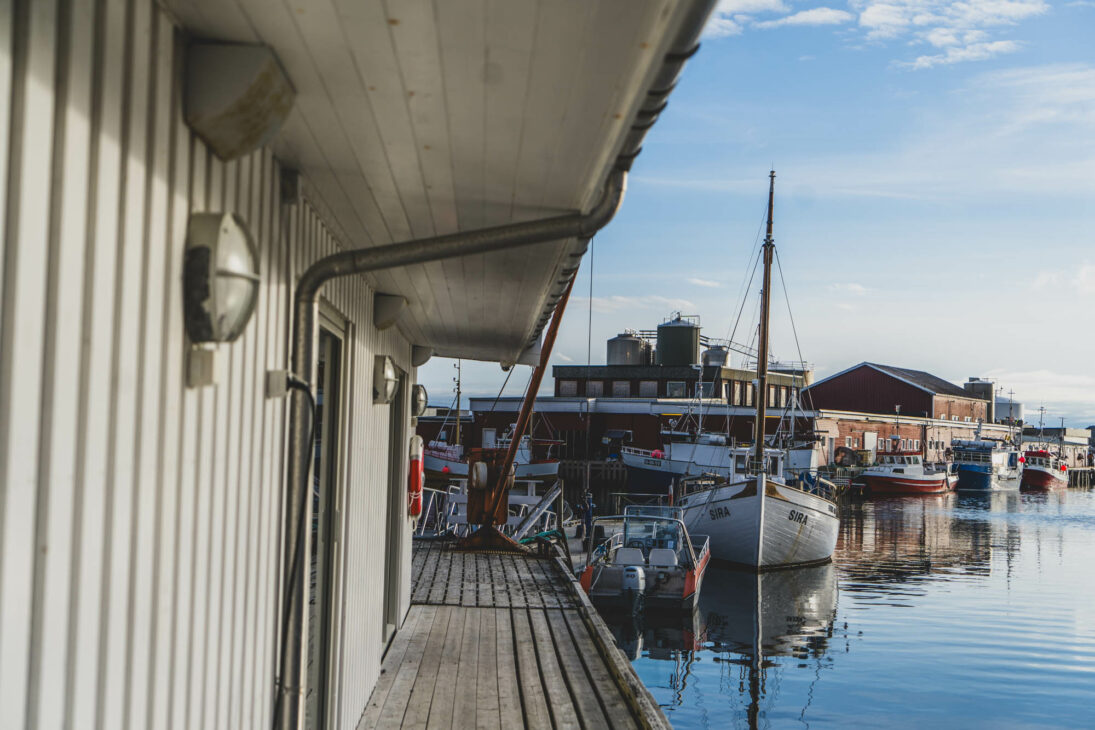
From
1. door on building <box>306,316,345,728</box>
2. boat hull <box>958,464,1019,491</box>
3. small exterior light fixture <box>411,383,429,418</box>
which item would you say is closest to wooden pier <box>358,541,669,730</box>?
door on building <box>306,316,345,728</box>

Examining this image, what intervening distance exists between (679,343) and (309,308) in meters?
57.1

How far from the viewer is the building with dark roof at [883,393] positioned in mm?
64875

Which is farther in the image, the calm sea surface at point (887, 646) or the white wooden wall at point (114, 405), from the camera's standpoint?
the calm sea surface at point (887, 646)

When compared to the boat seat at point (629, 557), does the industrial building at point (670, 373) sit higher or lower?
higher

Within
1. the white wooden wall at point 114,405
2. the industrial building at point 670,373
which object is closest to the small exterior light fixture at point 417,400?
the white wooden wall at point 114,405

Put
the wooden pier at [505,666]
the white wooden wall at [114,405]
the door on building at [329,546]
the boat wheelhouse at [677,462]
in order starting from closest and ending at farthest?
the white wooden wall at [114,405] → the door on building at [329,546] → the wooden pier at [505,666] → the boat wheelhouse at [677,462]

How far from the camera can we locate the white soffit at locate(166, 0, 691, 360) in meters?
1.90

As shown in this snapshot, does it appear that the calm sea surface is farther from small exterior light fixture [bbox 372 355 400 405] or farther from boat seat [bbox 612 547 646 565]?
small exterior light fixture [bbox 372 355 400 405]

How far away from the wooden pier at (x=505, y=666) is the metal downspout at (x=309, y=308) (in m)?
2.68

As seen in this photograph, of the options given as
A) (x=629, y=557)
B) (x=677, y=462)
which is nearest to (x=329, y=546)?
(x=629, y=557)

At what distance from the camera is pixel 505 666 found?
264 inches

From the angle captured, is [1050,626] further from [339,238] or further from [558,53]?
[558,53]

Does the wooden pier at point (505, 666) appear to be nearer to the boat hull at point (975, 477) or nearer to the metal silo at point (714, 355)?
the metal silo at point (714, 355)

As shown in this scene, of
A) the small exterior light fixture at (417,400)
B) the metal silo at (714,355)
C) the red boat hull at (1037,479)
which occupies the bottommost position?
the red boat hull at (1037,479)
